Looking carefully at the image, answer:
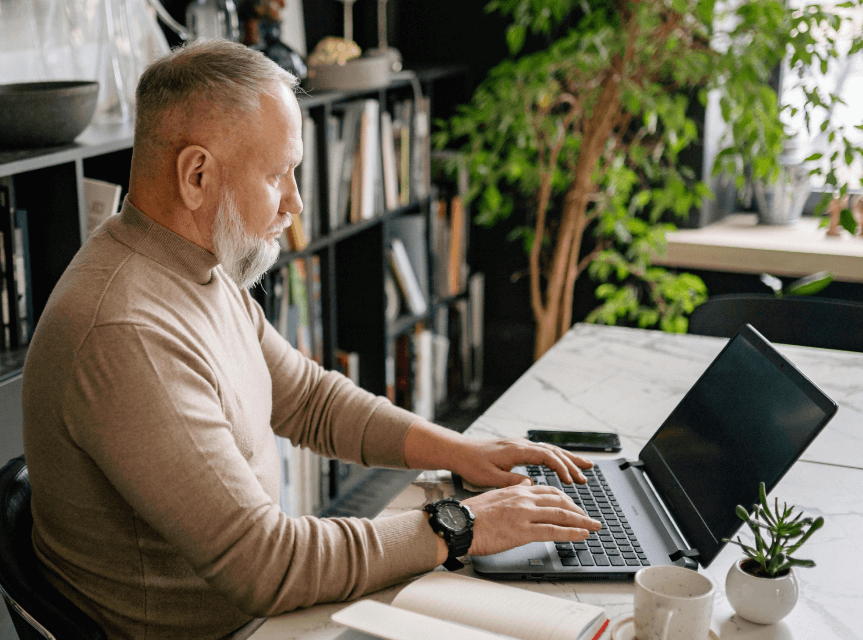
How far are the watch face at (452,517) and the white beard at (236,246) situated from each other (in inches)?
17.5

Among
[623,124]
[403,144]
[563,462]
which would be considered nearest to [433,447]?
[563,462]

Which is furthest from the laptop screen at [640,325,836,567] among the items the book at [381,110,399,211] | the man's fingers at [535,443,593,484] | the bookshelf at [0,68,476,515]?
the book at [381,110,399,211]

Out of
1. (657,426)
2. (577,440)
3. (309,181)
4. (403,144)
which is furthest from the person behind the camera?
(403,144)

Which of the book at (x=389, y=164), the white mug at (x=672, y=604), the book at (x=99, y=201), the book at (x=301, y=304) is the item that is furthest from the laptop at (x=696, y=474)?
the book at (x=389, y=164)

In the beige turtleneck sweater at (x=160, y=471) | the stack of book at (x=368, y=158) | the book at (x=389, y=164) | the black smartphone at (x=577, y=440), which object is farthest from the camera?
the book at (x=389, y=164)

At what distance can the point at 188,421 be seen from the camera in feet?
3.37

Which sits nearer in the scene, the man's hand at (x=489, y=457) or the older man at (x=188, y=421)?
the older man at (x=188, y=421)

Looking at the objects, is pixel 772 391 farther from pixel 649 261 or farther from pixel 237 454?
pixel 649 261

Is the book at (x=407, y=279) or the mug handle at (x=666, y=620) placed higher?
the mug handle at (x=666, y=620)

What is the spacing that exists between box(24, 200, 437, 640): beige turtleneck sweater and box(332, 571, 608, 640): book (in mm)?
75

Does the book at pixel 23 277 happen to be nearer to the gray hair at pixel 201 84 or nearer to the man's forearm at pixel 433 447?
the gray hair at pixel 201 84

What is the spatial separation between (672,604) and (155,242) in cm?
80

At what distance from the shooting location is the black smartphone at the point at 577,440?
1447 mm

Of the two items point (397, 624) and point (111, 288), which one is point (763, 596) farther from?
point (111, 288)
